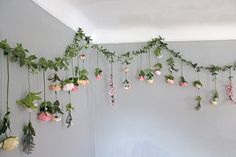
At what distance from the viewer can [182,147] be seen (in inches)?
90.9

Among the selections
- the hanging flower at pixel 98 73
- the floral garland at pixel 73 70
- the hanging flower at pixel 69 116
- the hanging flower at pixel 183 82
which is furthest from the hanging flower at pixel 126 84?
the hanging flower at pixel 69 116

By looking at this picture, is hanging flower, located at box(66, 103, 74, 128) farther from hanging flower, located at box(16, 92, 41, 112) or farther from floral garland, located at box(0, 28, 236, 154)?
hanging flower, located at box(16, 92, 41, 112)

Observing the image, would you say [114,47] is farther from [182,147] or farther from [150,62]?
[182,147]

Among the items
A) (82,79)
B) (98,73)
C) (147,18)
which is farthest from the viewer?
(98,73)

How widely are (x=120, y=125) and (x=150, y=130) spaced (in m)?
0.29

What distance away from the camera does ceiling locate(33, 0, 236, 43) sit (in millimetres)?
1705

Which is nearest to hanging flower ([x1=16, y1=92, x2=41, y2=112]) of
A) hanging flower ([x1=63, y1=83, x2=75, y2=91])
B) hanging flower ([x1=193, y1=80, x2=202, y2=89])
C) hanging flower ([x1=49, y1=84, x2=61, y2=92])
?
hanging flower ([x1=49, y1=84, x2=61, y2=92])

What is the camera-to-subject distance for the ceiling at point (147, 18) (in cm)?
171

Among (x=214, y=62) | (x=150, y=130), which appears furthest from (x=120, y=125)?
(x=214, y=62)

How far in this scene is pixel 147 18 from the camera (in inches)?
82.1

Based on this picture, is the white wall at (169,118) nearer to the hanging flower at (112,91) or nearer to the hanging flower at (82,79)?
the hanging flower at (112,91)

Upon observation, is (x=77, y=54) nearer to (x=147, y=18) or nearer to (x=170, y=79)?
(x=147, y=18)

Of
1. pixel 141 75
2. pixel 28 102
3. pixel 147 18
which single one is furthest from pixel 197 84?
pixel 28 102

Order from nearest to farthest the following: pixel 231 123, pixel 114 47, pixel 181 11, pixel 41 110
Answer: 1. pixel 41 110
2. pixel 181 11
3. pixel 231 123
4. pixel 114 47
